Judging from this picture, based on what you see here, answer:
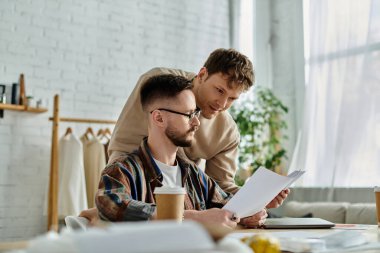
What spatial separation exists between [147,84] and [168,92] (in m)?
0.11

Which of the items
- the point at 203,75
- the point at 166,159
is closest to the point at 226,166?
the point at 203,75

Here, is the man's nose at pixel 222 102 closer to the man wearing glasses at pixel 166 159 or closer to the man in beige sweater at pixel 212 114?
the man in beige sweater at pixel 212 114

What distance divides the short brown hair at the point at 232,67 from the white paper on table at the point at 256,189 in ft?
2.61

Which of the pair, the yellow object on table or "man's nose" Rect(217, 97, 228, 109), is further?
"man's nose" Rect(217, 97, 228, 109)

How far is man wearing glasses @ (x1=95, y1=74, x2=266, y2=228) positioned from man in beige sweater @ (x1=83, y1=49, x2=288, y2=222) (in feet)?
1.03

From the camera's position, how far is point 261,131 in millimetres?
5328

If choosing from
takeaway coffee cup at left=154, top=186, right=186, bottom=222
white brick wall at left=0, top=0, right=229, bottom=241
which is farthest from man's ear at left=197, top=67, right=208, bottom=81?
white brick wall at left=0, top=0, right=229, bottom=241

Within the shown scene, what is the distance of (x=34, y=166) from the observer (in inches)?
184

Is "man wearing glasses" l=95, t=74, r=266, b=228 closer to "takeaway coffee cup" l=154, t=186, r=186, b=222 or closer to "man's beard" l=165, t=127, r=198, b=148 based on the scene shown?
"man's beard" l=165, t=127, r=198, b=148

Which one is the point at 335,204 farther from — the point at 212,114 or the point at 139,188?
the point at 139,188

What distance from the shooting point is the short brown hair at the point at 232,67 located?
8.04ft

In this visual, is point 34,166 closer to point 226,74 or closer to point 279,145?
point 279,145

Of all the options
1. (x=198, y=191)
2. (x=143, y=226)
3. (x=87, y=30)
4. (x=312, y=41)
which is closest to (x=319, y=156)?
(x=312, y=41)

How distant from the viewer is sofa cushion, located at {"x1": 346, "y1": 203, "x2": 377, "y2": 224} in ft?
13.4
